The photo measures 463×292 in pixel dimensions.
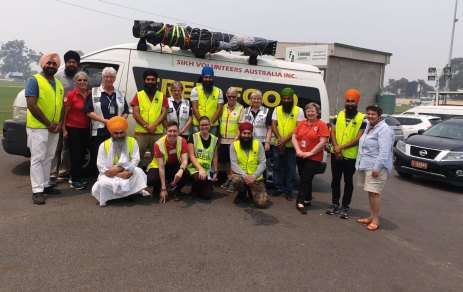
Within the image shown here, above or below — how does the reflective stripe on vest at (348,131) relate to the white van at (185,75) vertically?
below

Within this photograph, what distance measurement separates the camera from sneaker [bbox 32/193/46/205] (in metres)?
4.83

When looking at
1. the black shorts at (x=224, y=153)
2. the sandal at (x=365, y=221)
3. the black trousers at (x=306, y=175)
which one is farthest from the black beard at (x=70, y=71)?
the sandal at (x=365, y=221)

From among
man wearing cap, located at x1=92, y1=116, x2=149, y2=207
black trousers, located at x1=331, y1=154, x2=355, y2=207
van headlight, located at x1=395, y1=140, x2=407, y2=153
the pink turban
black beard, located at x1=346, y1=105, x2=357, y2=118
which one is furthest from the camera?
van headlight, located at x1=395, y1=140, x2=407, y2=153

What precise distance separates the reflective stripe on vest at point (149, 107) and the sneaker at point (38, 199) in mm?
1627

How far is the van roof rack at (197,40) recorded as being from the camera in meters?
5.80

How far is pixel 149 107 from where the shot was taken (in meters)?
5.48

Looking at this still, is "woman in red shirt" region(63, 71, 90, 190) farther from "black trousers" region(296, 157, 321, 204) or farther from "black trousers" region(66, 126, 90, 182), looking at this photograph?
"black trousers" region(296, 157, 321, 204)

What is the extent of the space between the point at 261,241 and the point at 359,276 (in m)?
1.10

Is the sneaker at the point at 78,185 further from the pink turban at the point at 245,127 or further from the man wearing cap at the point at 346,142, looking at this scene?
the man wearing cap at the point at 346,142

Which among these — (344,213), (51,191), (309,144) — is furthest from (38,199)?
(344,213)

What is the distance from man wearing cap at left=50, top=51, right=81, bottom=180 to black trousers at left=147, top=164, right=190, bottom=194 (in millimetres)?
1698

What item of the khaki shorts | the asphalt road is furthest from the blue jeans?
the khaki shorts

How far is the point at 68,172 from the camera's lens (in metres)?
6.10

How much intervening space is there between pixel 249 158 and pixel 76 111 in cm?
264
